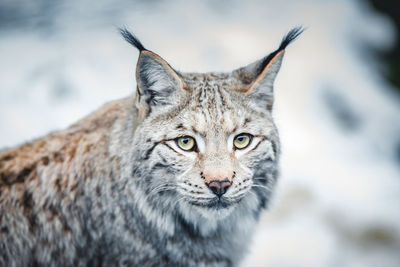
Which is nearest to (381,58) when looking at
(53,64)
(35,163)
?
(53,64)

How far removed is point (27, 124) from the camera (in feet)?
17.5

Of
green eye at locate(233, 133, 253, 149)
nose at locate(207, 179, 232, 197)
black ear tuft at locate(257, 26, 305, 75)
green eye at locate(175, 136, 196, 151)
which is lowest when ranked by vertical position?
nose at locate(207, 179, 232, 197)

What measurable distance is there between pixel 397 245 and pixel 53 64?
5148 millimetres

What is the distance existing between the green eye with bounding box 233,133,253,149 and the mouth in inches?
14.1

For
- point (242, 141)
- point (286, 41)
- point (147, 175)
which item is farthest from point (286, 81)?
point (147, 175)

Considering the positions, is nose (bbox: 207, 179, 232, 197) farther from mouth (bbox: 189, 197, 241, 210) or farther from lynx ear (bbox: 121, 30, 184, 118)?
lynx ear (bbox: 121, 30, 184, 118)

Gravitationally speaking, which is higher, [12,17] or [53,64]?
[12,17]

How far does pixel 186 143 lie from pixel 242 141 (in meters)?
0.37

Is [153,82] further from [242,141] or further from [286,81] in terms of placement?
[286,81]

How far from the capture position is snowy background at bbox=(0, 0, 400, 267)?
15.9 ft

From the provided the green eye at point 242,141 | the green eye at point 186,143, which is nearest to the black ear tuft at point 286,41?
the green eye at point 242,141

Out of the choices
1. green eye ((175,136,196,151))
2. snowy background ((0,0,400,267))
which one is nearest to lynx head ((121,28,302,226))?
green eye ((175,136,196,151))

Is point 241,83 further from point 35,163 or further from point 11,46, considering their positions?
point 11,46

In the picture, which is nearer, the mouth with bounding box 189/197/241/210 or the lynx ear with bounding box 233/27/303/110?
the mouth with bounding box 189/197/241/210
